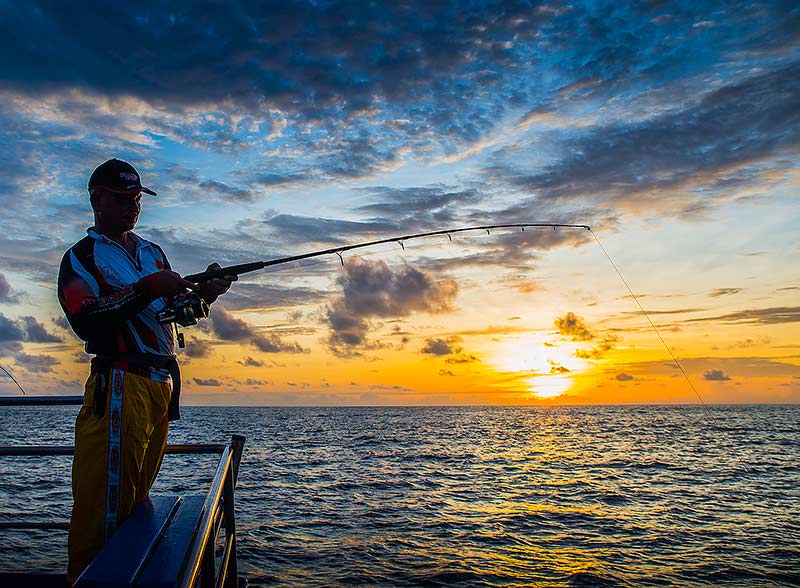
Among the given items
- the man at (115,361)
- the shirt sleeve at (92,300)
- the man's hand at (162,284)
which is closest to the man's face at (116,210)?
the man at (115,361)

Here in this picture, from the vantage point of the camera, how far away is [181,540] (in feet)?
6.95

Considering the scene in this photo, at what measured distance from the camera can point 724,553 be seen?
1368 centimetres

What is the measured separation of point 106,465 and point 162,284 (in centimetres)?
→ 83

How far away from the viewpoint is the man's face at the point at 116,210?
3045mm

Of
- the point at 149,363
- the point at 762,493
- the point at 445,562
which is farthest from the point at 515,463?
the point at 149,363

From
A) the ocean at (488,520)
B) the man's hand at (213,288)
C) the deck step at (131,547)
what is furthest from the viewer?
the ocean at (488,520)

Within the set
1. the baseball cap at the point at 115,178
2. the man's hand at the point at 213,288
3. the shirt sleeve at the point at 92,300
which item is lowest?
the shirt sleeve at the point at 92,300

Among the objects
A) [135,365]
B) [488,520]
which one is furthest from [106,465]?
[488,520]

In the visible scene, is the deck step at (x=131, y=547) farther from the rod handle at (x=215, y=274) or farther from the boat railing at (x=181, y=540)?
the rod handle at (x=215, y=274)

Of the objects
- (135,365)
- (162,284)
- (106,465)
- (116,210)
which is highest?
(116,210)

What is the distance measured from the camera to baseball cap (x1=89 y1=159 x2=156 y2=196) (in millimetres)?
3041

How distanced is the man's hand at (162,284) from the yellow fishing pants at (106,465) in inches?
15.6

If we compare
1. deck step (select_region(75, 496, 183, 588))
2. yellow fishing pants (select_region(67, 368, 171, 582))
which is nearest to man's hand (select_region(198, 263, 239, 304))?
yellow fishing pants (select_region(67, 368, 171, 582))

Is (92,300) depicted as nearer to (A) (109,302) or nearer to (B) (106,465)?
(A) (109,302)
